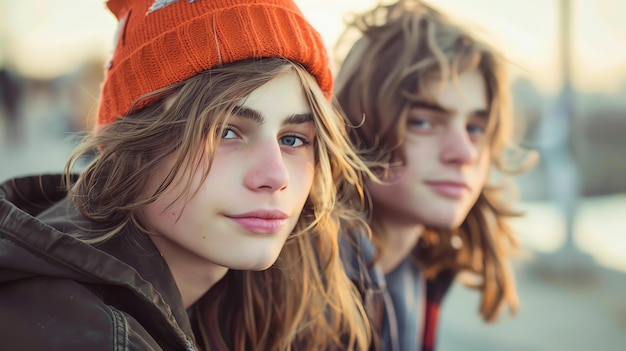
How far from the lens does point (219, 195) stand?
1.40 metres

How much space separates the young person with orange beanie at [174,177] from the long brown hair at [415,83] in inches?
19.0

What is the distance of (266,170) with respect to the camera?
141cm

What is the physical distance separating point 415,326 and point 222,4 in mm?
1430

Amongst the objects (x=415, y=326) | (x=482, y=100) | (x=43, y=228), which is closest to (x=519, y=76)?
(x=482, y=100)

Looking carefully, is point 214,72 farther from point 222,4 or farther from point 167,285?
point 167,285

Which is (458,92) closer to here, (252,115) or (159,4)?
(252,115)

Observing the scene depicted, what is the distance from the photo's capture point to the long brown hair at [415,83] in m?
2.09

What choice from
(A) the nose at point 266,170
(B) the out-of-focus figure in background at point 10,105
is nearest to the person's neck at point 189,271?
(A) the nose at point 266,170

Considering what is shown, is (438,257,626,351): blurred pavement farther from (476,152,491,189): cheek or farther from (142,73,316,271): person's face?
(142,73,316,271): person's face

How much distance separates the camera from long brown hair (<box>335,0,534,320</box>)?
6.86ft

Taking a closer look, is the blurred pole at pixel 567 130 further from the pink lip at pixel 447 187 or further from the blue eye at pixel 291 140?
the blue eye at pixel 291 140

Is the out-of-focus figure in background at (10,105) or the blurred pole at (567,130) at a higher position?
the blurred pole at (567,130)

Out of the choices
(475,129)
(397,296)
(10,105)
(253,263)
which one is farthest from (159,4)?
(10,105)

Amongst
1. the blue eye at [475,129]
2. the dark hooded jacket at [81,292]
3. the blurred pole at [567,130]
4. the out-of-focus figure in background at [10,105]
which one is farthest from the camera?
the out-of-focus figure in background at [10,105]
